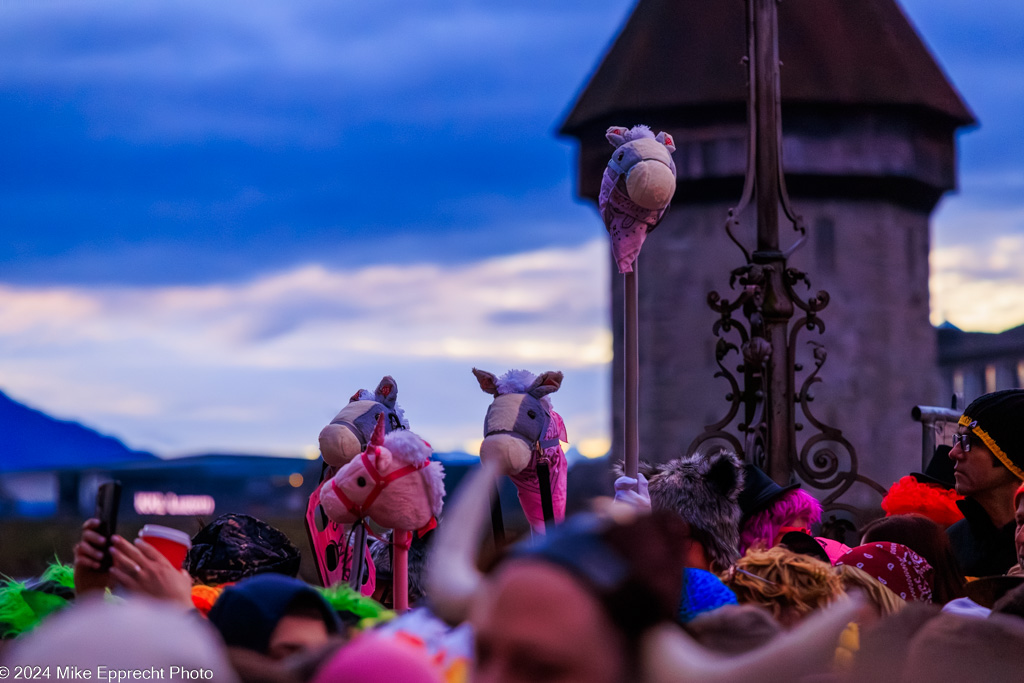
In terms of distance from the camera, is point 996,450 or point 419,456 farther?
point 996,450

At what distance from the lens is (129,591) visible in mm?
2141

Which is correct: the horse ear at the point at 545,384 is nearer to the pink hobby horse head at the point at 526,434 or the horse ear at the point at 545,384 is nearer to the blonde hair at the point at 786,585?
the pink hobby horse head at the point at 526,434

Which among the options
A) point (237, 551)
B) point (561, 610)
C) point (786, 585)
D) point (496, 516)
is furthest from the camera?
point (496, 516)

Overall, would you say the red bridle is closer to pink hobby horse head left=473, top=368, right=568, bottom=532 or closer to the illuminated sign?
pink hobby horse head left=473, top=368, right=568, bottom=532

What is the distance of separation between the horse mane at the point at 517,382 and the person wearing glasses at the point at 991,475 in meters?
1.40

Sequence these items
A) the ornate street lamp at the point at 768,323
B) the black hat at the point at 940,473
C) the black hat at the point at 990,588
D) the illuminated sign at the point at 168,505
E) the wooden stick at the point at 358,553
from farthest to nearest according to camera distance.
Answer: the ornate street lamp at the point at 768,323 → the illuminated sign at the point at 168,505 → the black hat at the point at 940,473 → the wooden stick at the point at 358,553 → the black hat at the point at 990,588

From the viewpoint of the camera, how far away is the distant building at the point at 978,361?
10.8 metres

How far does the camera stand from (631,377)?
12.0 ft

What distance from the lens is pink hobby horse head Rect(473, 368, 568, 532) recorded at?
3592 mm

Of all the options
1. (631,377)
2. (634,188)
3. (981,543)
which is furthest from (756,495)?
(634,188)

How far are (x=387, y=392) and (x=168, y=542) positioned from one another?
6.30ft

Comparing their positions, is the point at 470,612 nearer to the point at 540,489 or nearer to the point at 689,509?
the point at 689,509

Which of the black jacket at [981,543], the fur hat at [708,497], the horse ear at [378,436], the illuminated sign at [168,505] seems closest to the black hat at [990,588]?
the fur hat at [708,497]

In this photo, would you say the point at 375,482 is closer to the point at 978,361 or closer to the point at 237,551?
the point at 237,551
